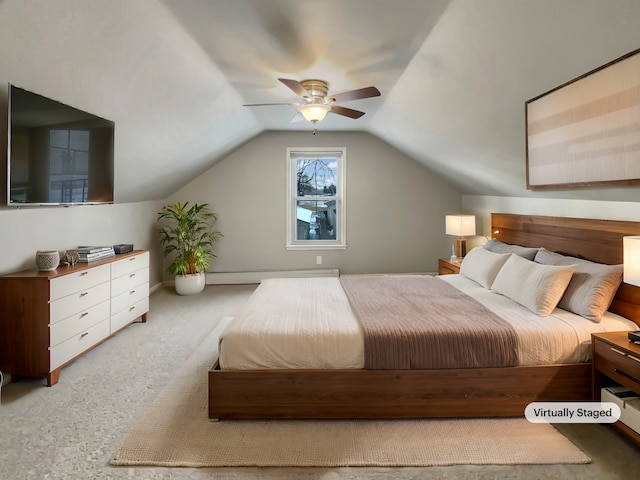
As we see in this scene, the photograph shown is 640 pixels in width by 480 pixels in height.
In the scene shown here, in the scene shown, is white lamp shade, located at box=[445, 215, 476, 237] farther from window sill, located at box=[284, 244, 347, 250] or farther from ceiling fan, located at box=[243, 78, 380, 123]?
ceiling fan, located at box=[243, 78, 380, 123]

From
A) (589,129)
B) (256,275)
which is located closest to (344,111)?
(589,129)

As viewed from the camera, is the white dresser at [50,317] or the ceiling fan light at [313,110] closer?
the white dresser at [50,317]

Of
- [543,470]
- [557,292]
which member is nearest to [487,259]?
[557,292]

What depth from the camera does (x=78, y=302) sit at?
288 centimetres

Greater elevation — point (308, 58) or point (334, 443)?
point (308, 58)

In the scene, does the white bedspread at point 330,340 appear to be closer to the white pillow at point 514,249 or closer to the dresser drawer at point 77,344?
the white pillow at point 514,249

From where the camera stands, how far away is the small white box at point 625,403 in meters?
1.94

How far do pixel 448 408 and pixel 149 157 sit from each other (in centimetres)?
350

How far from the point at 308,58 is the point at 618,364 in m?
2.85

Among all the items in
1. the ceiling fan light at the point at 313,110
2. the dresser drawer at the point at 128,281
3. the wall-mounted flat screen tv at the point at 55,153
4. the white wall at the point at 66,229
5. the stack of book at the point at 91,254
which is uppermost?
the ceiling fan light at the point at 313,110

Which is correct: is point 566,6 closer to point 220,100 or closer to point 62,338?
point 220,100

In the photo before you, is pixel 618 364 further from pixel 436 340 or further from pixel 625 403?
pixel 436 340

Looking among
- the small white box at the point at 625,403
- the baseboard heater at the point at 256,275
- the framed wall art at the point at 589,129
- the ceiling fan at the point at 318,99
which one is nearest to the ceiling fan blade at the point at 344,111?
the ceiling fan at the point at 318,99

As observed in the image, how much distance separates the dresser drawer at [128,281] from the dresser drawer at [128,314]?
20 cm
